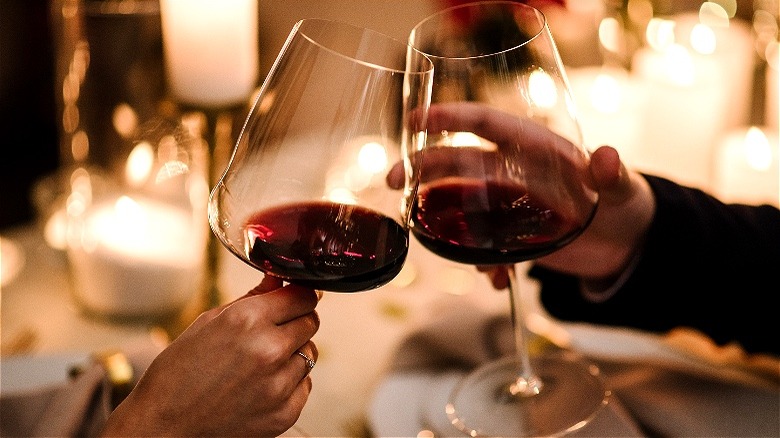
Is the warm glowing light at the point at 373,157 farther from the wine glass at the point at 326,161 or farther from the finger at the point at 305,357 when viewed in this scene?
the finger at the point at 305,357

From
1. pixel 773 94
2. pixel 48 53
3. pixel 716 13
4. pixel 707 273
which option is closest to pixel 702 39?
pixel 773 94

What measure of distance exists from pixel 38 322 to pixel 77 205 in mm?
151

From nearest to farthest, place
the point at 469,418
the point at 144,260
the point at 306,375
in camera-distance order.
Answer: the point at 306,375, the point at 469,418, the point at 144,260

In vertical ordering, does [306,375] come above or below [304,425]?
above

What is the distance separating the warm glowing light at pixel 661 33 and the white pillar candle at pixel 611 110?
207mm

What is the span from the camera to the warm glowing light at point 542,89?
2.38 feet

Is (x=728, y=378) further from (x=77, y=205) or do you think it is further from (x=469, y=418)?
(x=77, y=205)

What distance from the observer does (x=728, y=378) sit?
0.88 metres

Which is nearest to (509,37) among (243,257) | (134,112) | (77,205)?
(243,257)

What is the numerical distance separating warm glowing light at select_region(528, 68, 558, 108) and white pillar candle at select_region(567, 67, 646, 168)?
2.17 feet

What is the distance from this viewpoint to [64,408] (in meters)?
0.77

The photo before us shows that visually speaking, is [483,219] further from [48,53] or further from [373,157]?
[48,53]

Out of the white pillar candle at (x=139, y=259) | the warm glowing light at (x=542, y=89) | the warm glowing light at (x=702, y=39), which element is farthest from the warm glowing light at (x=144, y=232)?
the warm glowing light at (x=702, y=39)

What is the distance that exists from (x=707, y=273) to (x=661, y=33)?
35.6 inches
